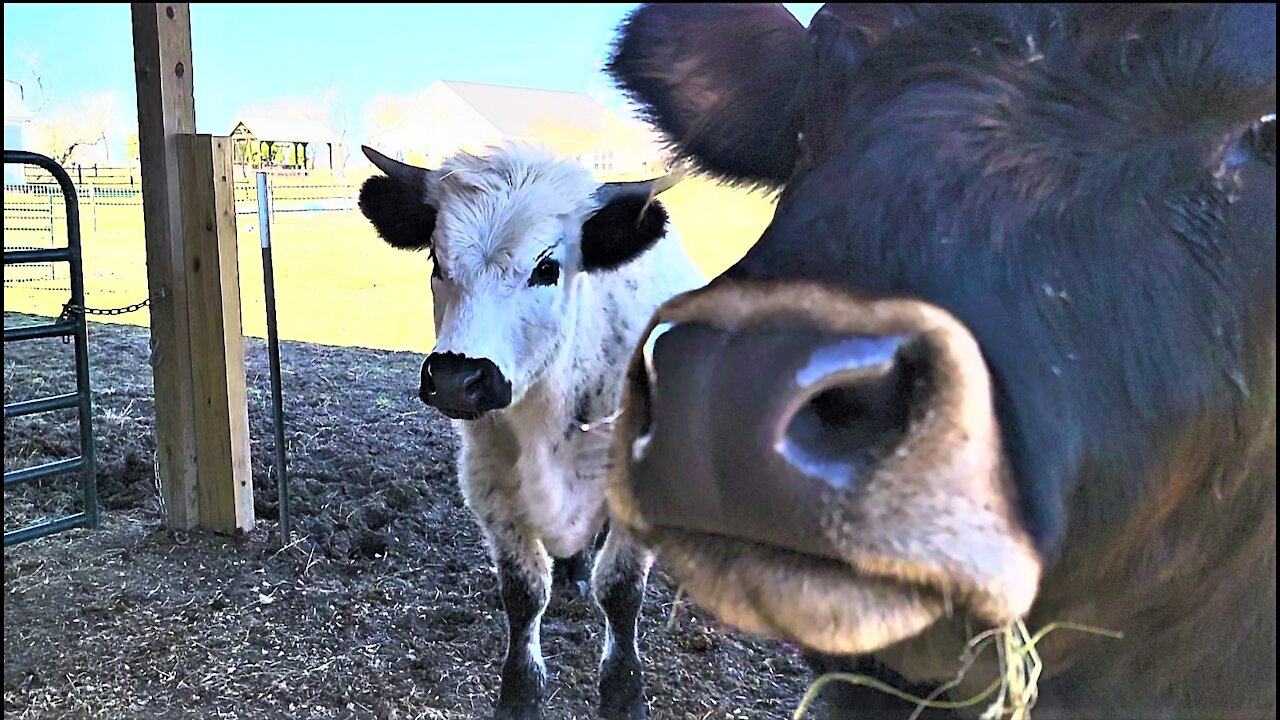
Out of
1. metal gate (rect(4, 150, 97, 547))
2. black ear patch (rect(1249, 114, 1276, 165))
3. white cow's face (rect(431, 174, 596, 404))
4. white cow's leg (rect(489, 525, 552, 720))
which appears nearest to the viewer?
black ear patch (rect(1249, 114, 1276, 165))

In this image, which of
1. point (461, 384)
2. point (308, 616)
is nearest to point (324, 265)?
point (308, 616)

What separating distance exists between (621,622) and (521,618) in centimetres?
36

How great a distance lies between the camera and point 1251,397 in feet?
4.12

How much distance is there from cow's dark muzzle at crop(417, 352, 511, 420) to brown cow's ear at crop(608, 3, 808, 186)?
1.07 m

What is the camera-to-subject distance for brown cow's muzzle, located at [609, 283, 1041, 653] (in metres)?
0.97

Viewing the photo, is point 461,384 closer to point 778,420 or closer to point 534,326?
point 534,326

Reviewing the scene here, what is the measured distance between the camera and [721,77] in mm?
1900

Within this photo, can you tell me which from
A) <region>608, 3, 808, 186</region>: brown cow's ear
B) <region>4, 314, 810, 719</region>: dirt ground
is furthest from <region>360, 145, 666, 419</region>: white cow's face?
<region>4, 314, 810, 719</region>: dirt ground

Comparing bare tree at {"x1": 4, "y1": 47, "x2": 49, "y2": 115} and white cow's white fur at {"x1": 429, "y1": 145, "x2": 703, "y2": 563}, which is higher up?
bare tree at {"x1": 4, "y1": 47, "x2": 49, "y2": 115}

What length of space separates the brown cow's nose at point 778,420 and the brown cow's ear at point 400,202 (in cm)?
247

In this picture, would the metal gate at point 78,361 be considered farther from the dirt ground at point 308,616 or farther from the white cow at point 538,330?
the white cow at point 538,330

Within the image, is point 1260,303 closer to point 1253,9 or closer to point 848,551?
point 1253,9

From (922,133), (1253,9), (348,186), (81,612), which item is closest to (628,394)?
(922,133)

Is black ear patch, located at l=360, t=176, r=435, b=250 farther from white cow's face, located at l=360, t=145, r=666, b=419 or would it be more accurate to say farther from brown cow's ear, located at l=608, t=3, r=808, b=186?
brown cow's ear, located at l=608, t=3, r=808, b=186
